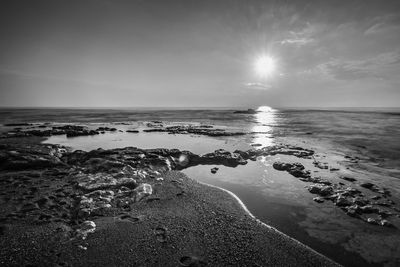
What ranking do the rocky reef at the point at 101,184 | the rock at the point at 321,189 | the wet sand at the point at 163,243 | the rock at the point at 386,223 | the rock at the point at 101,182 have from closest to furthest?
1. the wet sand at the point at 163,243
2. the rock at the point at 386,223
3. the rocky reef at the point at 101,184
4. the rock at the point at 101,182
5. the rock at the point at 321,189

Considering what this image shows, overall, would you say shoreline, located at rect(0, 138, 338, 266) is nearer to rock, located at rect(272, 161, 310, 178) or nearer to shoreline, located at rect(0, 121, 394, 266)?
shoreline, located at rect(0, 121, 394, 266)

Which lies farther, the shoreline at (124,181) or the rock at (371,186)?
the rock at (371,186)

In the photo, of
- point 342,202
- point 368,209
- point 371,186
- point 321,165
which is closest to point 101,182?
point 342,202

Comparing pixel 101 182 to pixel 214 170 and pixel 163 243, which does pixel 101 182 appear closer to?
pixel 163 243

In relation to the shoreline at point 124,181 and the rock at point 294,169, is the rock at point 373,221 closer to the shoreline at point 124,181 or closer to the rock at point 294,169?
the shoreline at point 124,181

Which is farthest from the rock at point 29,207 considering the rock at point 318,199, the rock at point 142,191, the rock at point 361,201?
the rock at point 361,201

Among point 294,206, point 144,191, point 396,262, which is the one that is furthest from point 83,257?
point 396,262

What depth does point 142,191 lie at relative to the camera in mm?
8711

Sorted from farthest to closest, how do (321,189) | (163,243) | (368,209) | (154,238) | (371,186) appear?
(371,186)
(321,189)
(368,209)
(154,238)
(163,243)

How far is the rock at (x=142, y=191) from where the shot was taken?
8.26 meters

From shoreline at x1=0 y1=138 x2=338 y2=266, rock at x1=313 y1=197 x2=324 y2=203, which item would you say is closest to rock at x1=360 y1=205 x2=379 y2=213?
Result: rock at x1=313 y1=197 x2=324 y2=203

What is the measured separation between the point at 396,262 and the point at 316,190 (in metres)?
4.32

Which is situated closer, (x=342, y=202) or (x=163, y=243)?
(x=163, y=243)

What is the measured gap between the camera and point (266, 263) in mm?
5086
